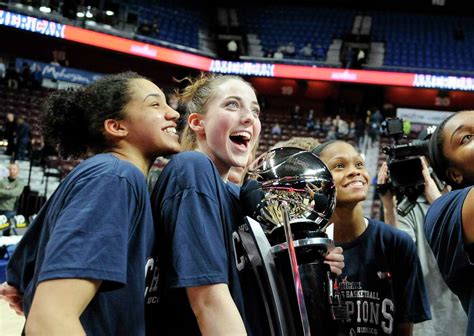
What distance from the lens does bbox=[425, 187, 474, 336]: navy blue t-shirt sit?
4.87 feet

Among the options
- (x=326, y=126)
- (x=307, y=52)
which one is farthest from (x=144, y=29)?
(x=326, y=126)

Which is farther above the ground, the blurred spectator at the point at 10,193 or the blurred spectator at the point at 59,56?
the blurred spectator at the point at 59,56

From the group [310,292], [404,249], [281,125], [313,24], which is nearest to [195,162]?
[310,292]

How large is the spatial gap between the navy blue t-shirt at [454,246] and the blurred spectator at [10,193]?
656cm

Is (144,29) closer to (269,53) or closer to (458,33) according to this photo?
(269,53)

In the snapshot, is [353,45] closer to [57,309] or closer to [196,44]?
[196,44]

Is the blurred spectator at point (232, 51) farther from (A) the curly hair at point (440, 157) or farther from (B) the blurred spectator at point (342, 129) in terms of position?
(A) the curly hair at point (440, 157)

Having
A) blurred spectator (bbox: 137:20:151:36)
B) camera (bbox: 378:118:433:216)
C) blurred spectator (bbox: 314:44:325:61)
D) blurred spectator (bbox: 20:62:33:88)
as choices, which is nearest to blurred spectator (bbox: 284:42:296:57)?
blurred spectator (bbox: 314:44:325:61)

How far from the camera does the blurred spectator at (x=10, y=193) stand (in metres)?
7.08

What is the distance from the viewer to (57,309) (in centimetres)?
99

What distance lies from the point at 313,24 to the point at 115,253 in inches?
→ 771

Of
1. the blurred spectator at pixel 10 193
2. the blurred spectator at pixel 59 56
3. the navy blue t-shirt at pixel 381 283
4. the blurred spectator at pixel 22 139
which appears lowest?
the blurred spectator at pixel 10 193

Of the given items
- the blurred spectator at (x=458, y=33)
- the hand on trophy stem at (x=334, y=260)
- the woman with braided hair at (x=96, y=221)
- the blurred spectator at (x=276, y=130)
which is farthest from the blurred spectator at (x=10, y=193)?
the blurred spectator at (x=458, y=33)

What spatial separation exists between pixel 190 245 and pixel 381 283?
95cm
